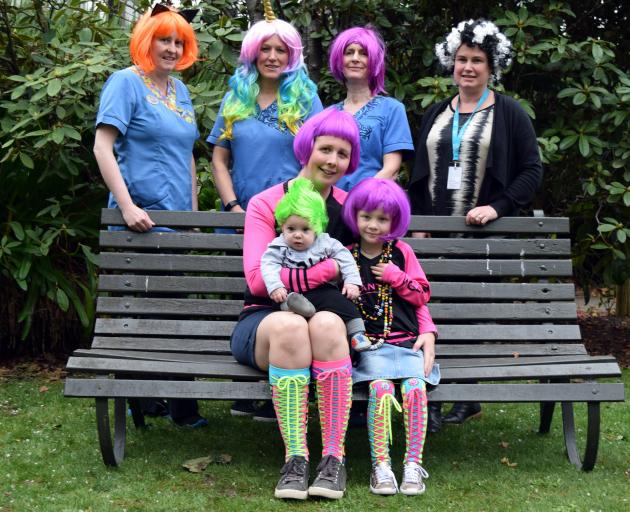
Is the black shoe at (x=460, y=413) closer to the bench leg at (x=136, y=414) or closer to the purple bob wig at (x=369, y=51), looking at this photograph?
the bench leg at (x=136, y=414)

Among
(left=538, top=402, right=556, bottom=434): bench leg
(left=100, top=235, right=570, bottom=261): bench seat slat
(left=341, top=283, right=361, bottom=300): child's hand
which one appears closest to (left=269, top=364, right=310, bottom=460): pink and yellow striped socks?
(left=341, top=283, right=361, bottom=300): child's hand

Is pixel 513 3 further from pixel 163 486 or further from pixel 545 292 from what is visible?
pixel 163 486

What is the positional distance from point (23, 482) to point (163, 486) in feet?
1.89

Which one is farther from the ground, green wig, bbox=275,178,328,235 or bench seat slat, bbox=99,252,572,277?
green wig, bbox=275,178,328,235

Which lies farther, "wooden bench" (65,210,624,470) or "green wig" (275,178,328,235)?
"wooden bench" (65,210,624,470)

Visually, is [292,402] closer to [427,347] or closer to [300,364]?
[300,364]

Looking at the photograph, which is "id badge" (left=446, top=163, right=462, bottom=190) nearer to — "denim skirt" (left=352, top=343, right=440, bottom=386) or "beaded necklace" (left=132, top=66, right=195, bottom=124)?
"denim skirt" (left=352, top=343, right=440, bottom=386)

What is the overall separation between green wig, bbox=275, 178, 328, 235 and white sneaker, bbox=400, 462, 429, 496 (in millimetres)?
984

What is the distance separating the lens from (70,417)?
16.3 feet

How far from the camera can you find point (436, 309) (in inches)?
179

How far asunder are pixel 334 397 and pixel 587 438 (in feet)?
3.56

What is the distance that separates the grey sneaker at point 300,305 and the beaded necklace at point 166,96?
50.2 inches

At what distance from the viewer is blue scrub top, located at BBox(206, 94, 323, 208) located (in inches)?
177

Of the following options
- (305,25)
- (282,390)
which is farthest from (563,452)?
(305,25)
